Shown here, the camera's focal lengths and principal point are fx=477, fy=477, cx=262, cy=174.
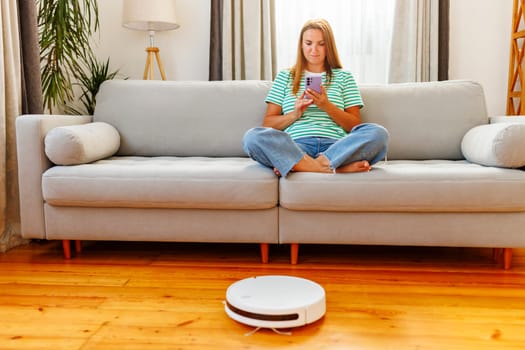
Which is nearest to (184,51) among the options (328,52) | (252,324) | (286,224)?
(328,52)

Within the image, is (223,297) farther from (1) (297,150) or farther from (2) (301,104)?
(2) (301,104)

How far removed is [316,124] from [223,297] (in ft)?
3.04

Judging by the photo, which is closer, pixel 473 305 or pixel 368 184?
pixel 473 305

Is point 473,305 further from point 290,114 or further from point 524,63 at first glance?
point 524,63

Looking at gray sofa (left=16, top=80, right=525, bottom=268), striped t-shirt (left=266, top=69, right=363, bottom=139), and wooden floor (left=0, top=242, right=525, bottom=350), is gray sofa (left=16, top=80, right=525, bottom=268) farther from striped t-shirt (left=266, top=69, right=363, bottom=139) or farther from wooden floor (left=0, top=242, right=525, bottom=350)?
striped t-shirt (left=266, top=69, right=363, bottom=139)

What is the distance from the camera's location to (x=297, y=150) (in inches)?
72.8

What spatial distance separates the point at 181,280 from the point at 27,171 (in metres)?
0.80

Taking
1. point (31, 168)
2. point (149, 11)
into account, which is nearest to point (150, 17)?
point (149, 11)

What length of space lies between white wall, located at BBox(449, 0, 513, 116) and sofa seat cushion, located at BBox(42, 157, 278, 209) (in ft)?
6.62

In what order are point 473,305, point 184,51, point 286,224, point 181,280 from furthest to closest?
point 184,51, point 286,224, point 181,280, point 473,305

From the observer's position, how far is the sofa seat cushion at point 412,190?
1737mm

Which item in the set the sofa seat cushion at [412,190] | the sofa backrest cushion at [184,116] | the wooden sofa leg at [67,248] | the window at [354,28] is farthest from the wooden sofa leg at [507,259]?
the wooden sofa leg at [67,248]

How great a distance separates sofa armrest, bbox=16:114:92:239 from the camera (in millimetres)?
1916

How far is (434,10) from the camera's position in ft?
9.90
